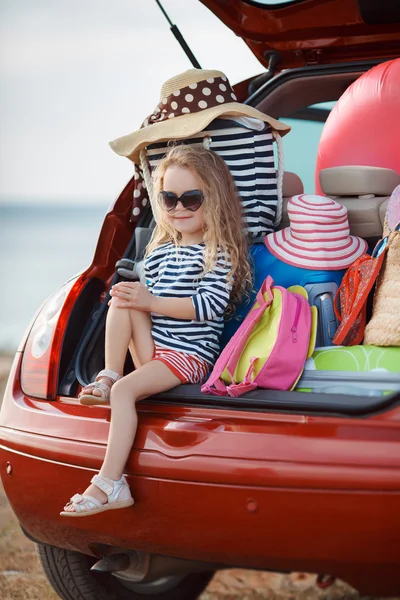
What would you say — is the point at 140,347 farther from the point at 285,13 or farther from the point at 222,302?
the point at 285,13

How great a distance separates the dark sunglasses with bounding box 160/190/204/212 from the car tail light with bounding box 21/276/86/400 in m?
0.40

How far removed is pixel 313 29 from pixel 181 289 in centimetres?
144

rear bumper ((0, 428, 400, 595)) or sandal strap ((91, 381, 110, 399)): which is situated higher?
sandal strap ((91, 381, 110, 399))

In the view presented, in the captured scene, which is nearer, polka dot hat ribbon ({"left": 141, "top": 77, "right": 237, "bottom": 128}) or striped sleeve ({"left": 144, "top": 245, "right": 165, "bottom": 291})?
striped sleeve ({"left": 144, "top": 245, "right": 165, "bottom": 291})

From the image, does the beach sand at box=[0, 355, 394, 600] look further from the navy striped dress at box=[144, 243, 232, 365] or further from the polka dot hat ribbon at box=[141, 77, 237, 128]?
the polka dot hat ribbon at box=[141, 77, 237, 128]

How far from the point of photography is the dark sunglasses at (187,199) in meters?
2.25

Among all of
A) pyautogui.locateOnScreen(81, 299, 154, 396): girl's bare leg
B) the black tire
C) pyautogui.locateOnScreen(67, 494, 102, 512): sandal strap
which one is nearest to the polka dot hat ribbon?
pyautogui.locateOnScreen(81, 299, 154, 396): girl's bare leg

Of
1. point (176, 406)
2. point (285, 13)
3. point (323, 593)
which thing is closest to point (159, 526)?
point (176, 406)

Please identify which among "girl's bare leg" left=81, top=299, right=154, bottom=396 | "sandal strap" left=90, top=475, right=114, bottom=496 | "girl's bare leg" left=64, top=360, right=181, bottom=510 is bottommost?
"sandal strap" left=90, top=475, right=114, bottom=496

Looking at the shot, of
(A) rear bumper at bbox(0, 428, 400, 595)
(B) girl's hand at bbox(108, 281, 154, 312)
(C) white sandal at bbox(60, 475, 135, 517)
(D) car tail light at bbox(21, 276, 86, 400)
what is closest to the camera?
(A) rear bumper at bbox(0, 428, 400, 595)

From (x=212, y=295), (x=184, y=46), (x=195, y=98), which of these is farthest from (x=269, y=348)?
(x=184, y=46)

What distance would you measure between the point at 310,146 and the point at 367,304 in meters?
1.66

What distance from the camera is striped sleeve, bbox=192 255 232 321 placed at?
7.16ft

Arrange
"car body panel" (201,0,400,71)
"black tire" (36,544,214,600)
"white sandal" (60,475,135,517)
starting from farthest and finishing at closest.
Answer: "car body panel" (201,0,400,71) < "black tire" (36,544,214,600) < "white sandal" (60,475,135,517)
